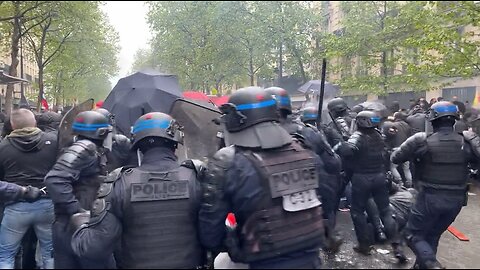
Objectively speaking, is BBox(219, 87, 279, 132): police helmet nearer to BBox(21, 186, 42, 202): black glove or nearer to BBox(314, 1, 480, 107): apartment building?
BBox(21, 186, 42, 202): black glove

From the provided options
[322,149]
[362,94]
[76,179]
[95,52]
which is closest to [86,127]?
[76,179]

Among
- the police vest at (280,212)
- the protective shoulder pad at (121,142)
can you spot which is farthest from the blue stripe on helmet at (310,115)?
the police vest at (280,212)

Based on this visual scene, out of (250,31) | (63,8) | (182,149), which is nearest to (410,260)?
(182,149)

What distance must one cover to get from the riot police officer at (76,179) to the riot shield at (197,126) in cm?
136

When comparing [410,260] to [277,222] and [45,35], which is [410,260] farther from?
[45,35]

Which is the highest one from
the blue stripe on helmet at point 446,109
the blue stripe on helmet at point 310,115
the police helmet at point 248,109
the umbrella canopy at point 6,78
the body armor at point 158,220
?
the umbrella canopy at point 6,78

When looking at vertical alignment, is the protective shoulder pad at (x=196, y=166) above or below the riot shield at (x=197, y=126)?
below

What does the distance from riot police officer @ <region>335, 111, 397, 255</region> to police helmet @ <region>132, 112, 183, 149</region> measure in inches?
115

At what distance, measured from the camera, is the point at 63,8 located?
18.4 ft

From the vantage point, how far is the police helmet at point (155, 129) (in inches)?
108

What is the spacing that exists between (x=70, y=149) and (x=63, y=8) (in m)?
3.12

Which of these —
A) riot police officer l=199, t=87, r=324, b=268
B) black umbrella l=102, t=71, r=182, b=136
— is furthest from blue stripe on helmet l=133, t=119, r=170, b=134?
black umbrella l=102, t=71, r=182, b=136

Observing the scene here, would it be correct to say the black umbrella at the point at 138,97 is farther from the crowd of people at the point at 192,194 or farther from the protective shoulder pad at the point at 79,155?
the protective shoulder pad at the point at 79,155

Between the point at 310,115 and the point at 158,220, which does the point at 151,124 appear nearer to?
the point at 158,220
